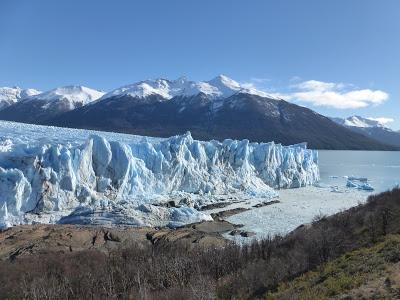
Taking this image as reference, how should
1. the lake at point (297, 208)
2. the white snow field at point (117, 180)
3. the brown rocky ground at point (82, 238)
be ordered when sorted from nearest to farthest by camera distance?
1. the brown rocky ground at point (82, 238)
2. the white snow field at point (117, 180)
3. the lake at point (297, 208)

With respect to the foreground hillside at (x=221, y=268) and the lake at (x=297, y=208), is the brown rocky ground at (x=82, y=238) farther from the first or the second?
the lake at (x=297, y=208)

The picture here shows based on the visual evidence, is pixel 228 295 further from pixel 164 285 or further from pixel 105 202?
pixel 105 202

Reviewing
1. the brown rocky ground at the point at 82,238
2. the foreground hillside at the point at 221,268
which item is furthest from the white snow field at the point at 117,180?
the foreground hillside at the point at 221,268

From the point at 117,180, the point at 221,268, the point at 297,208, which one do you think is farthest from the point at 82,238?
the point at 297,208

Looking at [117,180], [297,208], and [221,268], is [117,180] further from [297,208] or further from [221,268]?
[221,268]

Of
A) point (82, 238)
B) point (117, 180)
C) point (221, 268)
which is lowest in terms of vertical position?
point (221, 268)
